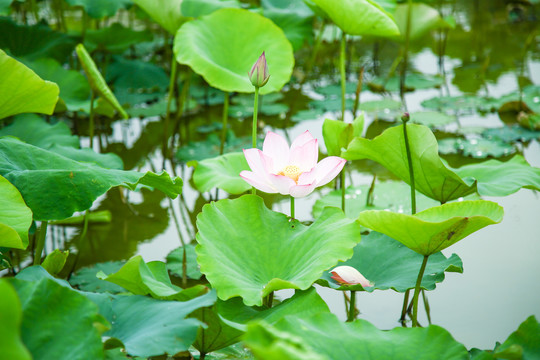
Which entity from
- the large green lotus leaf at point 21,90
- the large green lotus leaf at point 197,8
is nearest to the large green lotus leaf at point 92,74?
the large green lotus leaf at point 21,90

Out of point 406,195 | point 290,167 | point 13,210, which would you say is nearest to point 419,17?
point 406,195

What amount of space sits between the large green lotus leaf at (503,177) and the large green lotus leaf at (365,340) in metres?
0.42

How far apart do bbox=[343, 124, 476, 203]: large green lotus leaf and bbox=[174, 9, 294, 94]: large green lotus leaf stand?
65cm

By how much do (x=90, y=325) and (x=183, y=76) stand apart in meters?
2.41

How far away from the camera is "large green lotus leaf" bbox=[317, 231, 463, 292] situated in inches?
39.8

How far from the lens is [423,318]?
1.21m

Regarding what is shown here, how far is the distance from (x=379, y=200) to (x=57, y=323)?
106 centimetres

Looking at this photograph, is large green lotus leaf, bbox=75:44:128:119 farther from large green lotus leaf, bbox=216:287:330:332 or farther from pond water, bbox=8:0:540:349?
large green lotus leaf, bbox=216:287:330:332

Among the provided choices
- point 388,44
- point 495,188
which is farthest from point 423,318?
point 388,44

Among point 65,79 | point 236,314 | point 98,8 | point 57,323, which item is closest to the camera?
point 57,323

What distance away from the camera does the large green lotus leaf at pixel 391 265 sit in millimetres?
1012

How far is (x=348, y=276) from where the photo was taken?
1000 millimetres

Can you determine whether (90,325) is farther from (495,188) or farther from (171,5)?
(171,5)

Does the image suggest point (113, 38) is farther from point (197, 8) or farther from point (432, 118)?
point (432, 118)
